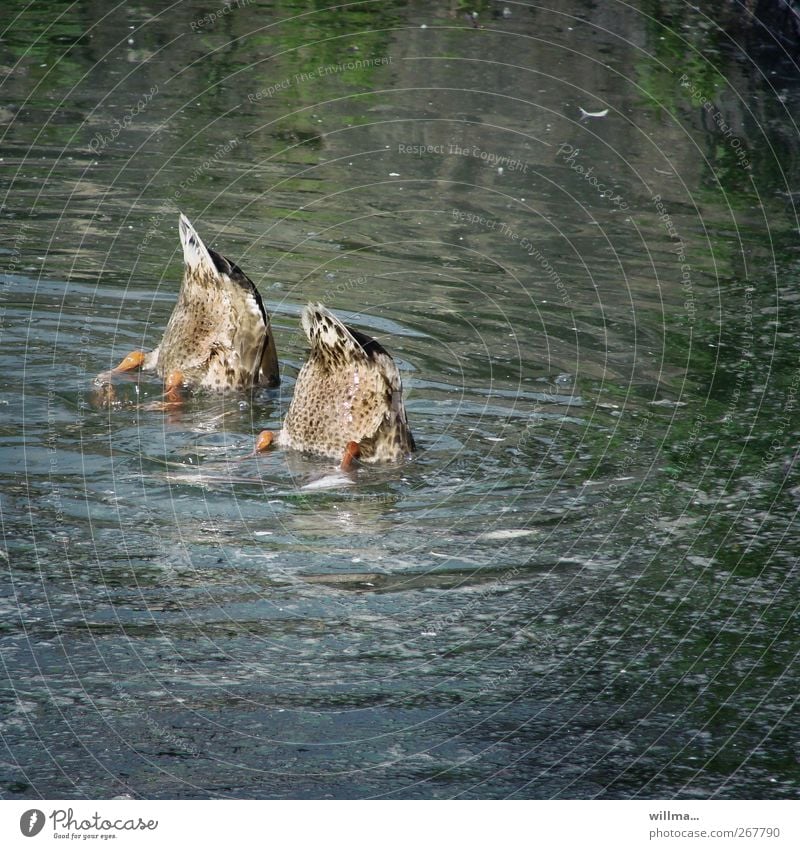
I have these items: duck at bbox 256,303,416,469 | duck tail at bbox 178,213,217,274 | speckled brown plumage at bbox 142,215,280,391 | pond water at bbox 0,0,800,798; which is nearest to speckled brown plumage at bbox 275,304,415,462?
duck at bbox 256,303,416,469

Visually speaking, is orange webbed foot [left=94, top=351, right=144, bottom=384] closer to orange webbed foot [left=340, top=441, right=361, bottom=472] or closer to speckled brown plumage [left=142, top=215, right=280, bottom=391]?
speckled brown plumage [left=142, top=215, right=280, bottom=391]

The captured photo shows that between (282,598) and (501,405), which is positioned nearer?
(282,598)

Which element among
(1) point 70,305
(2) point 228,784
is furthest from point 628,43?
(2) point 228,784

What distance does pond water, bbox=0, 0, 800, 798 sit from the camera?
18.2 ft

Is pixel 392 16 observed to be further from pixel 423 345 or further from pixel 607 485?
pixel 607 485

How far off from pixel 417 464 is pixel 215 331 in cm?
181

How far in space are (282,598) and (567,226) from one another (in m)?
7.75

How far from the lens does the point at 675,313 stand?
37.2 ft

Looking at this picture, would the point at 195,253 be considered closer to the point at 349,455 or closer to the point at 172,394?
the point at 172,394

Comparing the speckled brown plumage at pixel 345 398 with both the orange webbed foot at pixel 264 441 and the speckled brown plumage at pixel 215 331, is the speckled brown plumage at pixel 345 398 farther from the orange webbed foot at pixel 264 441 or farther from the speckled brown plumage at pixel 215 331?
the speckled brown plumage at pixel 215 331

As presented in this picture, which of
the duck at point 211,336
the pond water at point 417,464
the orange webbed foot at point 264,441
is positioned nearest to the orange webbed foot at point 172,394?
the duck at point 211,336

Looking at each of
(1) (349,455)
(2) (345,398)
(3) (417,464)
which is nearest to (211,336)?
(2) (345,398)

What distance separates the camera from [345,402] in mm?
8242

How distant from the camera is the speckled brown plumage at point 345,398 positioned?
8.06m
